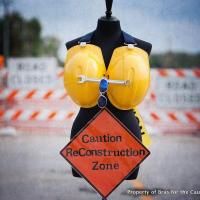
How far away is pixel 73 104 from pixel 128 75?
7.55 feet

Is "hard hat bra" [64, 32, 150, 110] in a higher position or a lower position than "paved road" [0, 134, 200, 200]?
higher

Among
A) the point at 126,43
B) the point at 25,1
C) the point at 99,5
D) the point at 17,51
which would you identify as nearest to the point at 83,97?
the point at 126,43

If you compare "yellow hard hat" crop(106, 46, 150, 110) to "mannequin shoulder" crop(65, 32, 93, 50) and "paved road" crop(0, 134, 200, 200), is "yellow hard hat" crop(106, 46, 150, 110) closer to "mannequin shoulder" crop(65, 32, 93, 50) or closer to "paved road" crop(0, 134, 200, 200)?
"mannequin shoulder" crop(65, 32, 93, 50)

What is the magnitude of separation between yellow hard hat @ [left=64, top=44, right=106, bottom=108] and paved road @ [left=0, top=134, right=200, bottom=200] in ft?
1.91

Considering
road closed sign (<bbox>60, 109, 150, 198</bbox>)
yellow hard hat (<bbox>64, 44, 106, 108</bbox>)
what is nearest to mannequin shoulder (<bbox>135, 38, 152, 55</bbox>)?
yellow hard hat (<bbox>64, 44, 106, 108</bbox>)

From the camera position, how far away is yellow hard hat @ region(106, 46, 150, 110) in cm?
271

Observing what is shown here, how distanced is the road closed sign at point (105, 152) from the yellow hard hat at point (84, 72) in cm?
12

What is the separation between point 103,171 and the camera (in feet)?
9.16

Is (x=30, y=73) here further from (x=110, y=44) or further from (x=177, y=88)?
(x=110, y=44)

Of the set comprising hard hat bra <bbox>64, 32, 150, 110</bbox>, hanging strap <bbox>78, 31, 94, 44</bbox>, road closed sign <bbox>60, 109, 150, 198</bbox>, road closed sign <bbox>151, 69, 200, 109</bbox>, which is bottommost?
road closed sign <bbox>151, 69, 200, 109</bbox>

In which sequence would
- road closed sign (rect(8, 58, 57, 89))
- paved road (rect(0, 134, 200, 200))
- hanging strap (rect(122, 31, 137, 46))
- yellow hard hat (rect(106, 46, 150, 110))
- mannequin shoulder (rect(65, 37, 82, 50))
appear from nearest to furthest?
yellow hard hat (rect(106, 46, 150, 110)) < hanging strap (rect(122, 31, 137, 46)) < mannequin shoulder (rect(65, 37, 82, 50)) < paved road (rect(0, 134, 200, 200)) < road closed sign (rect(8, 58, 57, 89))

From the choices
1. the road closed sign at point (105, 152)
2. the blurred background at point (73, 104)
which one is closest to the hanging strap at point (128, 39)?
the blurred background at point (73, 104)

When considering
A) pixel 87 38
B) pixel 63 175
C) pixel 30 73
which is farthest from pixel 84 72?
pixel 30 73

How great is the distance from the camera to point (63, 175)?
390 cm
